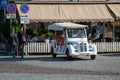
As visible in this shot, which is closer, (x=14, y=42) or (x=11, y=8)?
(x=14, y=42)

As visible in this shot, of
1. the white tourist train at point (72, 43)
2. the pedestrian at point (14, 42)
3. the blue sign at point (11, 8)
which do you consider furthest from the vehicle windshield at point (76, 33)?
the blue sign at point (11, 8)

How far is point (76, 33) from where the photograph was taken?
28.2 m

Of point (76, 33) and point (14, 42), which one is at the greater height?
point (76, 33)

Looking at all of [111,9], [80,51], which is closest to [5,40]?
[111,9]

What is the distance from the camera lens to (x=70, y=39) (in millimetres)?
27797

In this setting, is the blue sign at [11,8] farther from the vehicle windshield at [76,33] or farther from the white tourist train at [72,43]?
the vehicle windshield at [76,33]

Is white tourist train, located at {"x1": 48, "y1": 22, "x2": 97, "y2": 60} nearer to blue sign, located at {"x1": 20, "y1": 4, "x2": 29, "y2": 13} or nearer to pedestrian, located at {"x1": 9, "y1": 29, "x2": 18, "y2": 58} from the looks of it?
blue sign, located at {"x1": 20, "y1": 4, "x2": 29, "y2": 13}

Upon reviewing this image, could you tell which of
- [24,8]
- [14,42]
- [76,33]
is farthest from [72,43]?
[24,8]

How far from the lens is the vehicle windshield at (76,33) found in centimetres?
2801

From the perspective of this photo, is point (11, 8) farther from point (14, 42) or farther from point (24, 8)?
point (14, 42)

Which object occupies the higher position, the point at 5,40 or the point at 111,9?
the point at 111,9

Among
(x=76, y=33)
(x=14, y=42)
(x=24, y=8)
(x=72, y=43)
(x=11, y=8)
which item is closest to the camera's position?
(x=72, y=43)

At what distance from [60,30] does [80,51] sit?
9.46 feet

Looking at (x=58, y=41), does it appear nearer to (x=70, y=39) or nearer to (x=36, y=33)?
(x=70, y=39)
